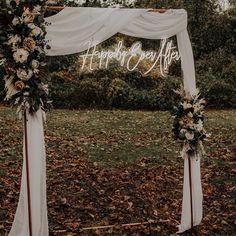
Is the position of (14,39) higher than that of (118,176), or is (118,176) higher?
(14,39)

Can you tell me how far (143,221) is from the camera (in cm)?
781

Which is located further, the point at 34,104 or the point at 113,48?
the point at 113,48

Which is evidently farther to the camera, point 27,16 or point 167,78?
point 167,78

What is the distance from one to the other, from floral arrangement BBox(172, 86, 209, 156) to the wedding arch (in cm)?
6

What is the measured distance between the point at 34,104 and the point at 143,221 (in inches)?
119

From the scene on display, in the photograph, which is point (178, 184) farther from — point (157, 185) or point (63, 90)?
A: point (63, 90)

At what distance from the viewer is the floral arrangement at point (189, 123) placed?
7.29m

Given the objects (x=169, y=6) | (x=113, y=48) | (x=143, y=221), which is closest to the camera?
(x=143, y=221)

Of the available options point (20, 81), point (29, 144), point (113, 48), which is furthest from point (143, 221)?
point (113, 48)

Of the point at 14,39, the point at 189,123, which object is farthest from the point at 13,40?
the point at 189,123

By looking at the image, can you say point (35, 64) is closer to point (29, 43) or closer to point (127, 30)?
point (29, 43)

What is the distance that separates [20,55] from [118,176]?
4.74 meters

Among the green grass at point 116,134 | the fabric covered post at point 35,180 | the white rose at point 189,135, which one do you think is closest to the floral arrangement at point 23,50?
the fabric covered post at point 35,180

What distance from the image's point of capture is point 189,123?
23.9ft
